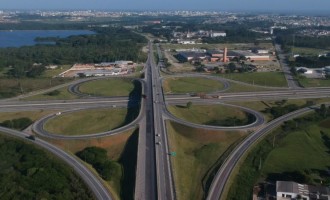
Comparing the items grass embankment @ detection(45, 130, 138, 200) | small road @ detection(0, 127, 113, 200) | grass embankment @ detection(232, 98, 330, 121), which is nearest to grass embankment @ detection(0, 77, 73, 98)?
small road @ detection(0, 127, 113, 200)

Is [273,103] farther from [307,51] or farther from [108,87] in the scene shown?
[307,51]

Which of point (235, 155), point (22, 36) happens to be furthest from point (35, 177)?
point (22, 36)

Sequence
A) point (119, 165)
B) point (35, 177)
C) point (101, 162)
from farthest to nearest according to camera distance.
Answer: point (119, 165), point (101, 162), point (35, 177)

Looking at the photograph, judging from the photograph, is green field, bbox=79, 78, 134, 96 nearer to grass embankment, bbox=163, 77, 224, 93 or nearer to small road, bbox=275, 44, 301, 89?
grass embankment, bbox=163, 77, 224, 93

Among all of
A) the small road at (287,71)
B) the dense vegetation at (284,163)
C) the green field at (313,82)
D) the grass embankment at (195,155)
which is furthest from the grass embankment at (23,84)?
the green field at (313,82)

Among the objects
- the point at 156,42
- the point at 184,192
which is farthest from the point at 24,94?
the point at 156,42

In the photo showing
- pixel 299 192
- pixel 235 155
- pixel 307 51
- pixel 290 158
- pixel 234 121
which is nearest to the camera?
pixel 299 192

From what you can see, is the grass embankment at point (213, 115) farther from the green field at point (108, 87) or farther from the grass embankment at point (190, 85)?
the green field at point (108, 87)
